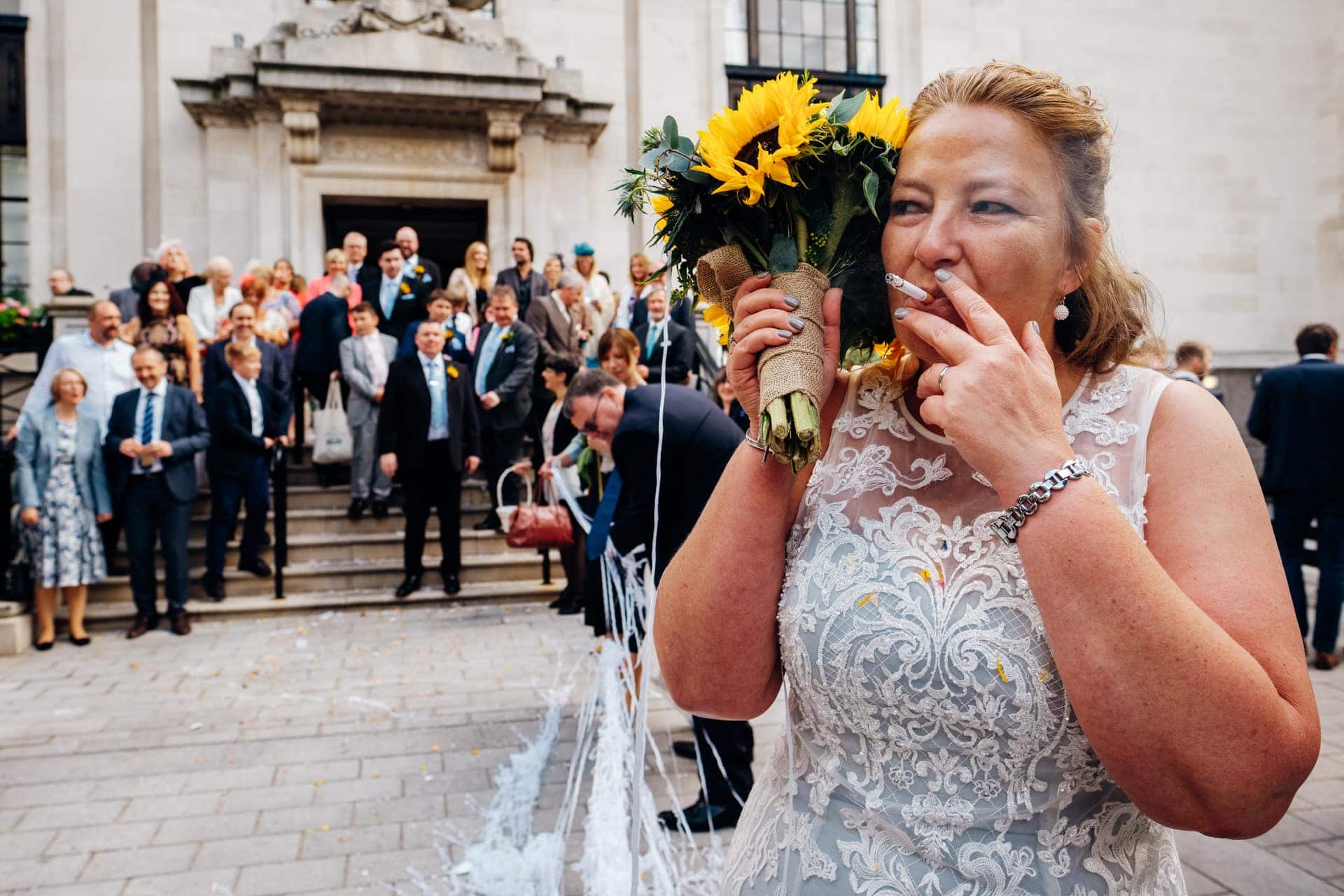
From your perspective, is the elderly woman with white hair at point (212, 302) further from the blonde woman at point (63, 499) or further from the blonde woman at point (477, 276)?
the blonde woman at point (63, 499)

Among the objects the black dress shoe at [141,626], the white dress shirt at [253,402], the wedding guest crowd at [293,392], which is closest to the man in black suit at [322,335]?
the wedding guest crowd at [293,392]

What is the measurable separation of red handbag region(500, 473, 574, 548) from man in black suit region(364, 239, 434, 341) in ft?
13.3

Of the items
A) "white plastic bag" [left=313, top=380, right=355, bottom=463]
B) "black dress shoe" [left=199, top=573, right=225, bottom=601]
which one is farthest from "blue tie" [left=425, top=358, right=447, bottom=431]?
"black dress shoe" [left=199, top=573, right=225, bottom=601]

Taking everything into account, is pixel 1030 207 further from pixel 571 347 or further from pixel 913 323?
pixel 571 347

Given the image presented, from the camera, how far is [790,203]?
4.93 feet

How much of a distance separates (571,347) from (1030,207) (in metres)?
8.95

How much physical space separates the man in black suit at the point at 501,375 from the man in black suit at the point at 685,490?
5.05 metres

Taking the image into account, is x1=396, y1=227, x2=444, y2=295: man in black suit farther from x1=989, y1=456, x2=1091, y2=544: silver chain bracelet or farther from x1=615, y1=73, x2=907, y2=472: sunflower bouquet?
x1=989, y1=456, x2=1091, y2=544: silver chain bracelet

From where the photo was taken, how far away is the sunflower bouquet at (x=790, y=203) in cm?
144

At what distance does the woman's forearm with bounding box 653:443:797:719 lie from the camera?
4.78ft

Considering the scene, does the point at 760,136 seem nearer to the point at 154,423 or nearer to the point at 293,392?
the point at 154,423

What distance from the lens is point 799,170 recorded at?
1.50m

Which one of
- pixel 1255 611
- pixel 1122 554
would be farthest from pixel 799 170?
pixel 1255 611

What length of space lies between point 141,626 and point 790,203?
8148 millimetres
